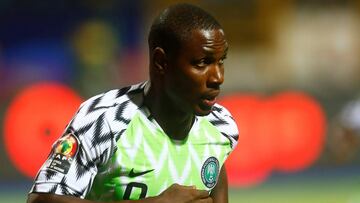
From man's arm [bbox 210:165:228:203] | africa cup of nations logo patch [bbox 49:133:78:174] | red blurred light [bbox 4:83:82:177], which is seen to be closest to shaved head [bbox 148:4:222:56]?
africa cup of nations logo patch [bbox 49:133:78:174]

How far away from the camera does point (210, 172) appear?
388cm

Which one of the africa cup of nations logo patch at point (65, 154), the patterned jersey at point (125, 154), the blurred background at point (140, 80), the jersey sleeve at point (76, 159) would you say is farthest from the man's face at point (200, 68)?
the blurred background at point (140, 80)

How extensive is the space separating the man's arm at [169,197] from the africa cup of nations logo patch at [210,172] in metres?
0.23

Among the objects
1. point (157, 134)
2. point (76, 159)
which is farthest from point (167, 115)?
point (76, 159)

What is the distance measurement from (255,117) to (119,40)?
189cm

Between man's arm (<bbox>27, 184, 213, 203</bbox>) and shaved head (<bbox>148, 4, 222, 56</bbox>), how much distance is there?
510 millimetres

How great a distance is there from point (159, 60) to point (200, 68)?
0.19 metres

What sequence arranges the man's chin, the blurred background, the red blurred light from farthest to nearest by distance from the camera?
1. the blurred background
2. the red blurred light
3. the man's chin

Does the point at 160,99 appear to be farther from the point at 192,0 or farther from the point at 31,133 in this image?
the point at 192,0

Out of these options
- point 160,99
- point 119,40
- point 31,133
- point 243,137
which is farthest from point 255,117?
point 160,99

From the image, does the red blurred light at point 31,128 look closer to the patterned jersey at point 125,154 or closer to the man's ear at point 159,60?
the patterned jersey at point 125,154

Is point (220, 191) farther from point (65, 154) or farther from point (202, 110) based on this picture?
point (65, 154)

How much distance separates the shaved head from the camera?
139 inches

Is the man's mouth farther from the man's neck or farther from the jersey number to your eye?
the jersey number
